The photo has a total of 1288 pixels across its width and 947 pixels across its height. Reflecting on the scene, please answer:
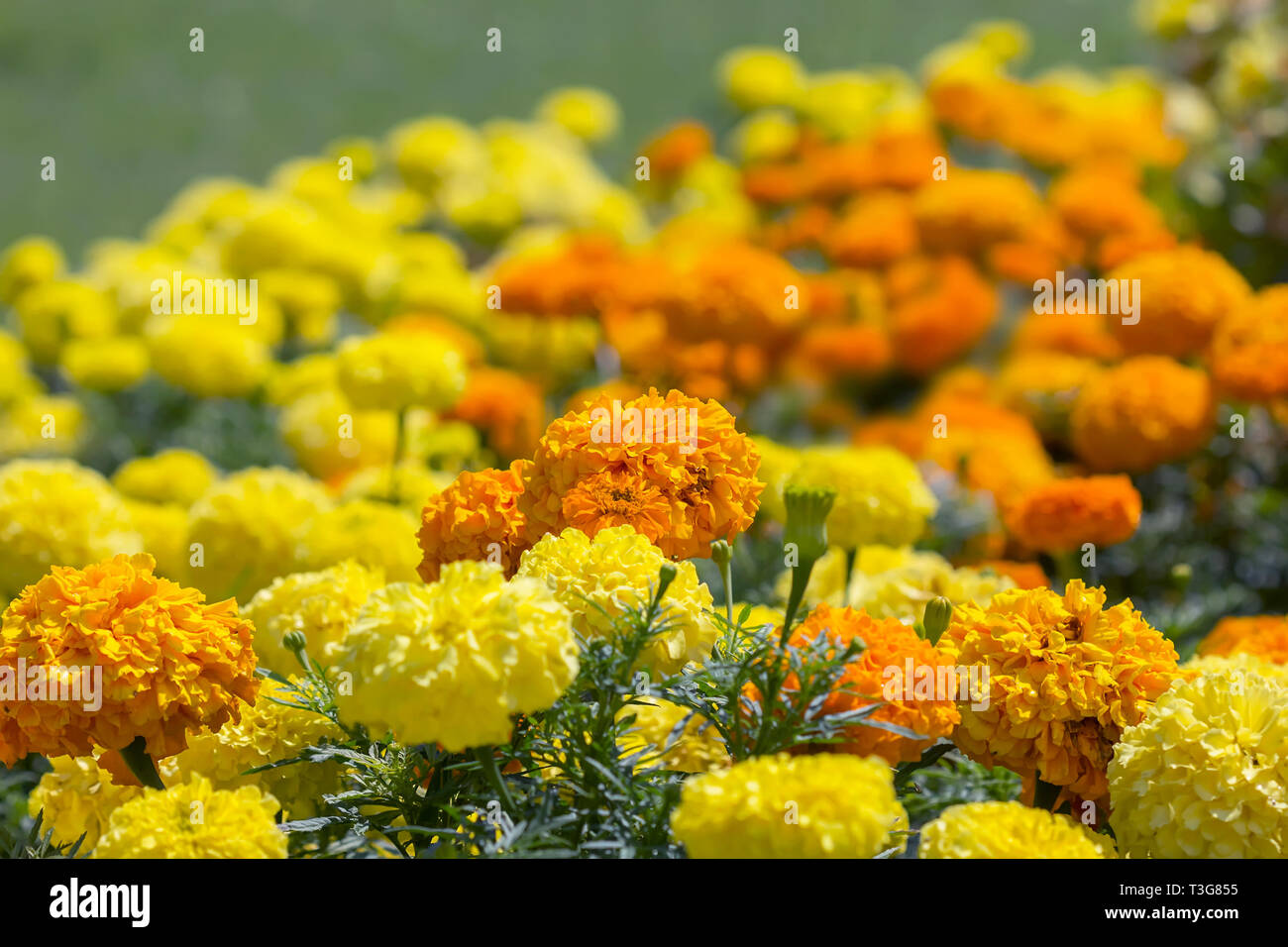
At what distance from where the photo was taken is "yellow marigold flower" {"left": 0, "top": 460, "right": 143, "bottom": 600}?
2.09 meters

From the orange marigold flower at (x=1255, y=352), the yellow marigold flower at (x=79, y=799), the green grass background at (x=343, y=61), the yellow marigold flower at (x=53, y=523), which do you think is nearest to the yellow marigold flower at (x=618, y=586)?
the yellow marigold flower at (x=79, y=799)

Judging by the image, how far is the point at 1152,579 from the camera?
8.80 feet

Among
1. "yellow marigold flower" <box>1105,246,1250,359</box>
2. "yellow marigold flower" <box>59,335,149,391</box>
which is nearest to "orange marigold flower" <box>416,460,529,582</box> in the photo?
"yellow marigold flower" <box>1105,246,1250,359</box>

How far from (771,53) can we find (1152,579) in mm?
3493

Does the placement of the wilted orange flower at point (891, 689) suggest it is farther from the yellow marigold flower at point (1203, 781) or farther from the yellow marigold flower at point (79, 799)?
the yellow marigold flower at point (79, 799)

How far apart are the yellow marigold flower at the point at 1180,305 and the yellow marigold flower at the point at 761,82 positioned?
8.59ft

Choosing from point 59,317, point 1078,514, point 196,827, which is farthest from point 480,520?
point 59,317

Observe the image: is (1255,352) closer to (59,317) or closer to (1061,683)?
(1061,683)

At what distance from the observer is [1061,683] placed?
1.21m

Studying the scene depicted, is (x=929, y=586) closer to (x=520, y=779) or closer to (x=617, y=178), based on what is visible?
(x=520, y=779)

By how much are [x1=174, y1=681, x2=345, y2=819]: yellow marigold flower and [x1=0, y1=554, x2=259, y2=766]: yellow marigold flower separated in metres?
0.08

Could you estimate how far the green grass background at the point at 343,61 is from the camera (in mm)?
6406

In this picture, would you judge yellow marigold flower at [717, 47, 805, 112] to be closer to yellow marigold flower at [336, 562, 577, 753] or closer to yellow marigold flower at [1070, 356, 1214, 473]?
yellow marigold flower at [1070, 356, 1214, 473]

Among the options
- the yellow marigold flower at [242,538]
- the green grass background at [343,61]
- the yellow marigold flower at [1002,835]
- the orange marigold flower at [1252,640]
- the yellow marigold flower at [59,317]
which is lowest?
the yellow marigold flower at [1002,835]
